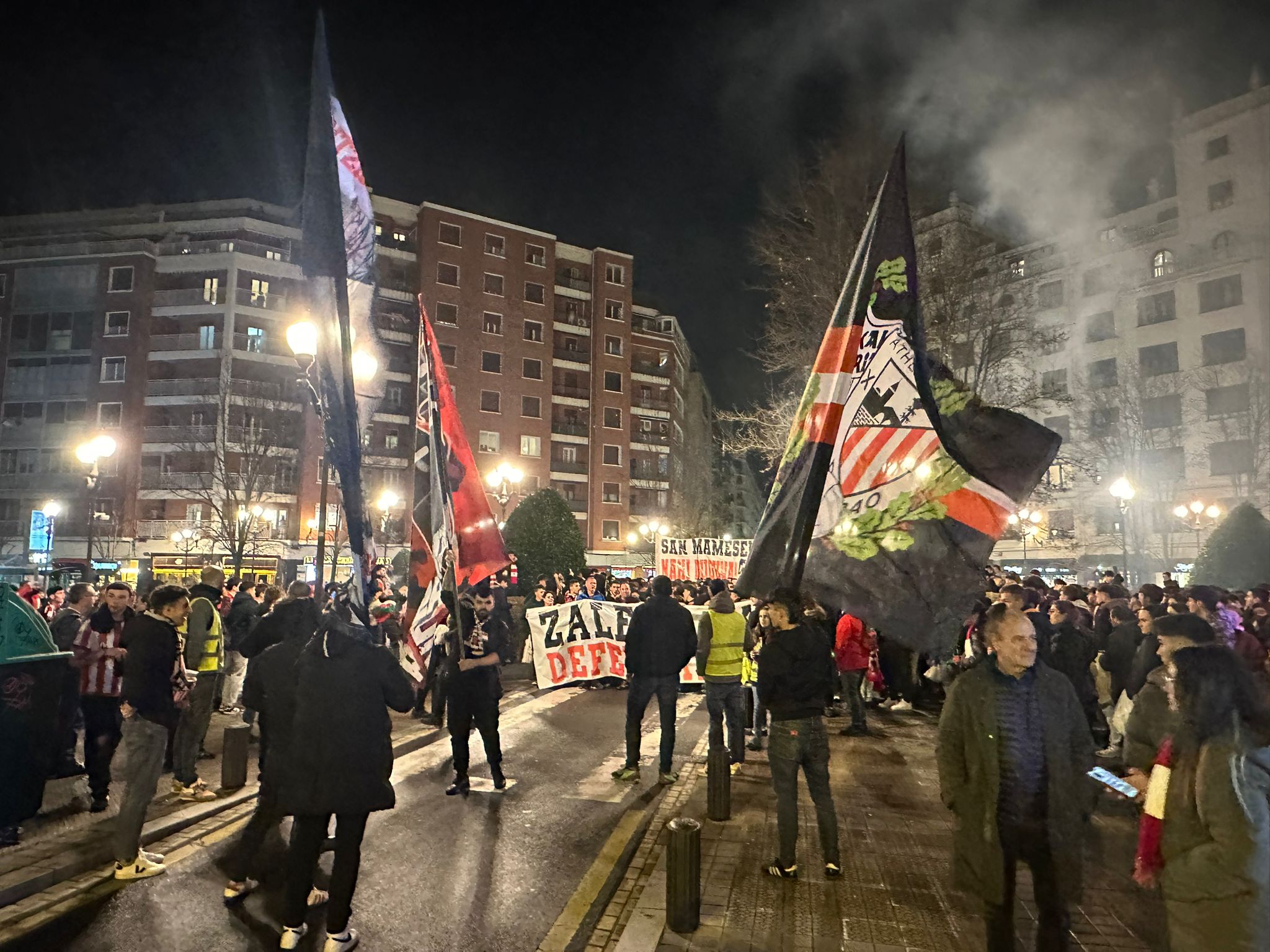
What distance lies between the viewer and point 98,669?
25.0ft

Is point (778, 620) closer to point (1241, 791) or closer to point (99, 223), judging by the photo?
point (1241, 791)

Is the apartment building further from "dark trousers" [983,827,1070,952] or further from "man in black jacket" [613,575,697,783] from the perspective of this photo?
"dark trousers" [983,827,1070,952]

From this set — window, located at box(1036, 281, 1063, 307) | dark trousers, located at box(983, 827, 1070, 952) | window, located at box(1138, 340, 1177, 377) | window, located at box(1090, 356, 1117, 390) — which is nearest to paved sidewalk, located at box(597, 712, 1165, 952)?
dark trousers, located at box(983, 827, 1070, 952)

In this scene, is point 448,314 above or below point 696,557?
above

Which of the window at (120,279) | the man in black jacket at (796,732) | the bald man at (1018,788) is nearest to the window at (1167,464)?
the man in black jacket at (796,732)

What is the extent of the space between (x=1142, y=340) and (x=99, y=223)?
2518 inches

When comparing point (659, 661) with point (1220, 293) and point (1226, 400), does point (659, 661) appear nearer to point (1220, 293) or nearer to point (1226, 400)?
point (1226, 400)

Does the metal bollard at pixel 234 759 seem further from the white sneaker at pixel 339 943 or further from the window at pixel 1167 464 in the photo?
the window at pixel 1167 464

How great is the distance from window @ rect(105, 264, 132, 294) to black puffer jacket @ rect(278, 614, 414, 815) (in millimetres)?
54132

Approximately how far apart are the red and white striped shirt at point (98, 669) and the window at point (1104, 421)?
4401 cm

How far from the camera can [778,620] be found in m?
6.20

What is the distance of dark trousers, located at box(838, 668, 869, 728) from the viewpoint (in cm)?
1127

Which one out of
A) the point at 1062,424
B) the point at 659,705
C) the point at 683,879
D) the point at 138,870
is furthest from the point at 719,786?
the point at 1062,424

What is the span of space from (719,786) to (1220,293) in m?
46.5
